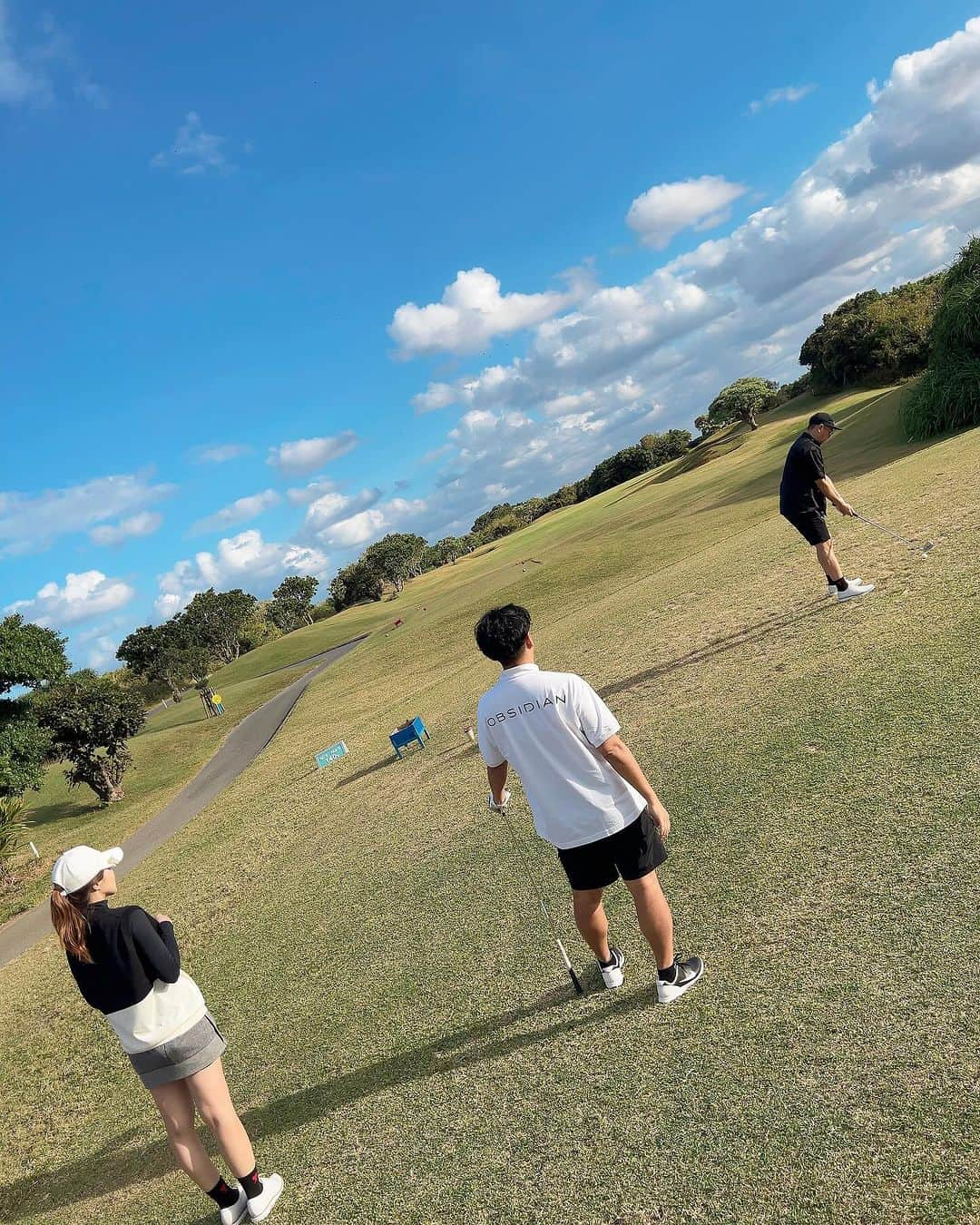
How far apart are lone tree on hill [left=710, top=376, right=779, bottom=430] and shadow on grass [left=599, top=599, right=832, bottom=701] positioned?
202 ft

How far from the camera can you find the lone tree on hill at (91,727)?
24344 mm

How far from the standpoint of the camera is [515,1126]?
13.7ft

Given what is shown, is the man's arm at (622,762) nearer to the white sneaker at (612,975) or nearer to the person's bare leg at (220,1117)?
the white sneaker at (612,975)

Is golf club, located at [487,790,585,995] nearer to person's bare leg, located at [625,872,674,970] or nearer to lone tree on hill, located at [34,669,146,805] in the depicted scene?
person's bare leg, located at [625,872,674,970]

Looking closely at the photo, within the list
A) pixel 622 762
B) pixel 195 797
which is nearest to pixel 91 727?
pixel 195 797

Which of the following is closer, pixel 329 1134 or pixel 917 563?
pixel 329 1134

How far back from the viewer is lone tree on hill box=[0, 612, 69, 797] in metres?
20.8

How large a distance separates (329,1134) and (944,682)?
21.5 feet

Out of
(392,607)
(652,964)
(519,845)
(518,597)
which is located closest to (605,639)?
(519,845)

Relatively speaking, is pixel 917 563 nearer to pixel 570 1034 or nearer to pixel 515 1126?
pixel 570 1034

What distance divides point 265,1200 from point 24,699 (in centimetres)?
2280

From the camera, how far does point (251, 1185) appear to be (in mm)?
4383

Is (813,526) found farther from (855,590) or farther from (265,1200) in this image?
(265,1200)

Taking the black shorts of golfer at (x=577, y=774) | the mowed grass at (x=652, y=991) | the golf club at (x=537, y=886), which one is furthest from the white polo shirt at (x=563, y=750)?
the mowed grass at (x=652, y=991)
